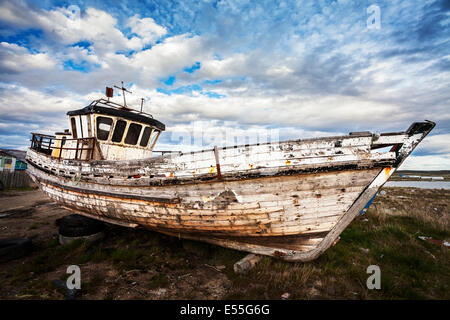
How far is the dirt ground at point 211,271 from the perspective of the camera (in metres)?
3.05

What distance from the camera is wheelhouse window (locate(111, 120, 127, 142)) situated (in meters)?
5.78

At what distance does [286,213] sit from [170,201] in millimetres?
2160

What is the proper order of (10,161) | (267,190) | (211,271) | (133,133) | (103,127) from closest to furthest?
1. (267,190)
2. (211,271)
3. (103,127)
4. (133,133)
5. (10,161)

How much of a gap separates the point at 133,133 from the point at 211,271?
4705 millimetres

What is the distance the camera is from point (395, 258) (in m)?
4.18

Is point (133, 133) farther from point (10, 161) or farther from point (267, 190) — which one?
point (10, 161)

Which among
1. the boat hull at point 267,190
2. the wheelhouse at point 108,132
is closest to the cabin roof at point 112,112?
the wheelhouse at point 108,132

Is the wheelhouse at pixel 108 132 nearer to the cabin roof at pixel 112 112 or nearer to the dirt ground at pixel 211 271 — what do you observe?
the cabin roof at pixel 112 112

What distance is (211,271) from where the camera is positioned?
374cm

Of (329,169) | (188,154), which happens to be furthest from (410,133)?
(188,154)

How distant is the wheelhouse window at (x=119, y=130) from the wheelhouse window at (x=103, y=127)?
171 millimetres

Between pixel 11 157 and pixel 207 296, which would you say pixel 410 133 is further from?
pixel 11 157

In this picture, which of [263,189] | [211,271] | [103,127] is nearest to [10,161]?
[103,127]

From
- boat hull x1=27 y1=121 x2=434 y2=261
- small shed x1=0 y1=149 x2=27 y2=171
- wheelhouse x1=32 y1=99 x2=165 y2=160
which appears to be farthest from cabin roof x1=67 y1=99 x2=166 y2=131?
small shed x1=0 y1=149 x2=27 y2=171
